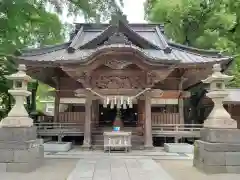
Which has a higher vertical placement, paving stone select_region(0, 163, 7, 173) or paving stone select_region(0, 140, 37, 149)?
paving stone select_region(0, 140, 37, 149)

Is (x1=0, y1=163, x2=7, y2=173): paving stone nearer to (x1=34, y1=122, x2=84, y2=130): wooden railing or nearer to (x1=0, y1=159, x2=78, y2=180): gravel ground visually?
(x1=0, y1=159, x2=78, y2=180): gravel ground

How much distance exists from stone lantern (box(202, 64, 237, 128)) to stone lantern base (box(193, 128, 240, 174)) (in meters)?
0.22

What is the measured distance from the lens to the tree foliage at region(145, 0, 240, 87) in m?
19.2

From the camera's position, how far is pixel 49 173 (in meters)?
7.02

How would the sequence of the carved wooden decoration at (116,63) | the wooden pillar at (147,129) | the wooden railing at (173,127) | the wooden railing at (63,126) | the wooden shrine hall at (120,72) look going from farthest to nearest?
the wooden railing at (63,126) → the wooden railing at (173,127) → the wooden pillar at (147,129) → the carved wooden decoration at (116,63) → the wooden shrine hall at (120,72)

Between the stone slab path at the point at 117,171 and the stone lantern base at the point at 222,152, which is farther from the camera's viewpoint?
the stone lantern base at the point at 222,152

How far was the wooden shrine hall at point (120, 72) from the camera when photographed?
11773 mm

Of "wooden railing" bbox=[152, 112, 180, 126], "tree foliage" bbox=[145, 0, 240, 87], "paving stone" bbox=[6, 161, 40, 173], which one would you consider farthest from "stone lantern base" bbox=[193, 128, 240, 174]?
"tree foliage" bbox=[145, 0, 240, 87]

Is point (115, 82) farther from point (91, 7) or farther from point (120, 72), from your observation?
point (91, 7)

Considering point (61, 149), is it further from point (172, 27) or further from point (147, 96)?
point (172, 27)

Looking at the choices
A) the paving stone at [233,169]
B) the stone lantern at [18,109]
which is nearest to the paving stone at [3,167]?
the stone lantern at [18,109]

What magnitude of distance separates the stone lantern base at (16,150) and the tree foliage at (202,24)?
15.2 meters

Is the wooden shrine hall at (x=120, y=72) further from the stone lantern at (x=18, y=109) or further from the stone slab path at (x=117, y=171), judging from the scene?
the stone slab path at (x=117, y=171)

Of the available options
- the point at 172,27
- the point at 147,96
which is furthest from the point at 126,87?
the point at 172,27
